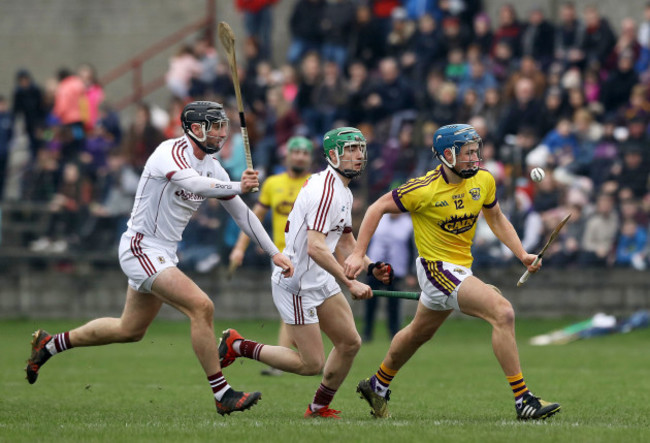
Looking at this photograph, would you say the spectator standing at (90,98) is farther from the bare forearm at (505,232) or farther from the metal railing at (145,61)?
the bare forearm at (505,232)

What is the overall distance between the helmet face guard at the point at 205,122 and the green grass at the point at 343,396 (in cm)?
212

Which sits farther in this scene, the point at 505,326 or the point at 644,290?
the point at 644,290

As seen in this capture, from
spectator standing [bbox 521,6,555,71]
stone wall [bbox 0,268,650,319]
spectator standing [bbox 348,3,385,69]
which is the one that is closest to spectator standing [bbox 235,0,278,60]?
spectator standing [bbox 348,3,385,69]

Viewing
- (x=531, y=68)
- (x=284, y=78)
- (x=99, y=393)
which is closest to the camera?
(x=99, y=393)

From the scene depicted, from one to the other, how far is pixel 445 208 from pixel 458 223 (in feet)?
0.51

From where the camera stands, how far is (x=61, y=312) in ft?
69.2

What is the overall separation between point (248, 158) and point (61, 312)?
40.8 ft

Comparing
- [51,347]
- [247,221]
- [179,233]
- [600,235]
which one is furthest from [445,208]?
[600,235]

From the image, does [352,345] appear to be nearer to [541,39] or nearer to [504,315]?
[504,315]

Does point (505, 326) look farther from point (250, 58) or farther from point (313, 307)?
point (250, 58)

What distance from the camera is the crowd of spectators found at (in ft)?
61.8

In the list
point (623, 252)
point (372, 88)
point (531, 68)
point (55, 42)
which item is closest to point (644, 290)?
point (623, 252)

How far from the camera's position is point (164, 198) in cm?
966

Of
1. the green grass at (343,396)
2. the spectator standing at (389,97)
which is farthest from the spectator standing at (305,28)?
the green grass at (343,396)
